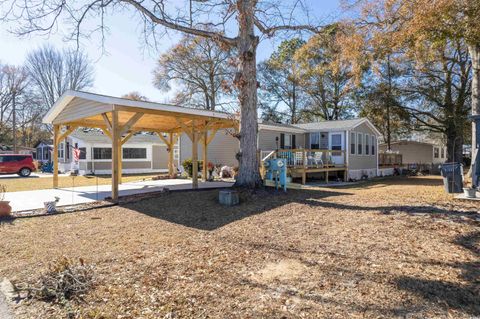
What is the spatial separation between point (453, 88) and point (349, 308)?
80.8 ft

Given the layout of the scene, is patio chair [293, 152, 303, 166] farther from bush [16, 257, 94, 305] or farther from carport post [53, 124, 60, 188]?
bush [16, 257, 94, 305]

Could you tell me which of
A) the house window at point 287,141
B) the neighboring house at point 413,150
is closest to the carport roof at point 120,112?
the house window at point 287,141

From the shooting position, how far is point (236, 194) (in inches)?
312

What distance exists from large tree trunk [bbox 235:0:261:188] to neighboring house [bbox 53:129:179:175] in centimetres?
1448

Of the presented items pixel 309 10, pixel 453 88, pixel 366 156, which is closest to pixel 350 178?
pixel 366 156

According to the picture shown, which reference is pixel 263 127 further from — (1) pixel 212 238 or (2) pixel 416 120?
(2) pixel 416 120

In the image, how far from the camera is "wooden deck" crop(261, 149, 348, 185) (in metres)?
13.8

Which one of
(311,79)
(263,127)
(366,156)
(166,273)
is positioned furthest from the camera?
(311,79)

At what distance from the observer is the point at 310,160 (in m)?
14.9

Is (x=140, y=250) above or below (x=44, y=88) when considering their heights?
below

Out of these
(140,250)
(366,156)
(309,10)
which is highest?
(309,10)

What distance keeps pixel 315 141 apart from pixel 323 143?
567mm

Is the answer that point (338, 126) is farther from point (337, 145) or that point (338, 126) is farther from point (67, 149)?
point (67, 149)

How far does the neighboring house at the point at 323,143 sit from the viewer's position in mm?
16812
